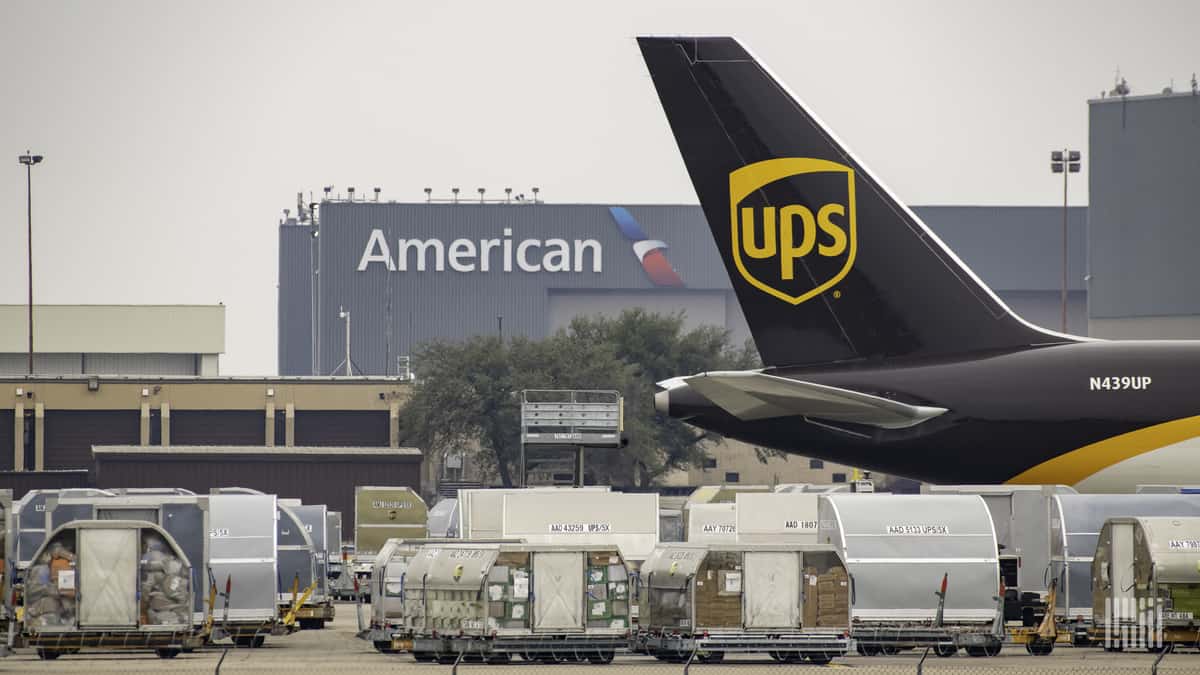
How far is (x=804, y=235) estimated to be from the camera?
103ft

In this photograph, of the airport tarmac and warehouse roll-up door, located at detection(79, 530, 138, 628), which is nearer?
the airport tarmac

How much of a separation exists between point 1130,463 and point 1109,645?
224 inches

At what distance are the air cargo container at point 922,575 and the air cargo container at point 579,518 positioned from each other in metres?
8.31

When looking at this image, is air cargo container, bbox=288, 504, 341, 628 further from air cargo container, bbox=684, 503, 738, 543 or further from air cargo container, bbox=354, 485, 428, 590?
air cargo container, bbox=354, 485, 428, 590

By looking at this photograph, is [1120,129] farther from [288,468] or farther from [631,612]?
[631,612]

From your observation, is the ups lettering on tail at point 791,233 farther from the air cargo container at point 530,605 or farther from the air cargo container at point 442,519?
the air cargo container at point 442,519

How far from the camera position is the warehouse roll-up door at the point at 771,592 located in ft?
108

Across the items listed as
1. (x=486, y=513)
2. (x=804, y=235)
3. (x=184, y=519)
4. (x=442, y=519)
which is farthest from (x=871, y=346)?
(x=442, y=519)

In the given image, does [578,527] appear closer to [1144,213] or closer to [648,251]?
[1144,213]

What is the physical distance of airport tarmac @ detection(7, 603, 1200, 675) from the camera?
30.8 m

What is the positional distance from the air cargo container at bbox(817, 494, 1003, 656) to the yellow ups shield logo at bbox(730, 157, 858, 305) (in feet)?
17.0

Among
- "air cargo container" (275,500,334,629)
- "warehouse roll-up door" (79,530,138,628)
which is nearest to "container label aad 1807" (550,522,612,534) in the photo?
"air cargo container" (275,500,334,629)

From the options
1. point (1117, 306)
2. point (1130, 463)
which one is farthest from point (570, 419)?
point (1117, 306)

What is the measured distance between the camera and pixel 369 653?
37688mm
